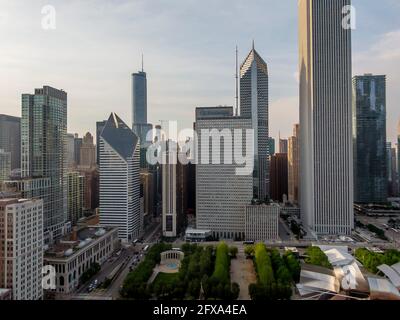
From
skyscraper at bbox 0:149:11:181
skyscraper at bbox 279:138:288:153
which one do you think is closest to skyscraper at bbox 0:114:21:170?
skyscraper at bbox 0:149:11:181

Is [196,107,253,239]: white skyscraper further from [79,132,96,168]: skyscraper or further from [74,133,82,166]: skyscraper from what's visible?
[79,132,96,168]: skyscraper

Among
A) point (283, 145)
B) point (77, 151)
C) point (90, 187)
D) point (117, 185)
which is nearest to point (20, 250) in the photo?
point (117, 185)

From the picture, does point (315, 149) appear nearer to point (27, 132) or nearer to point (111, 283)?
point (111, 283)

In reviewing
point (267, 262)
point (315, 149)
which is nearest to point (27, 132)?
point (267, 262)

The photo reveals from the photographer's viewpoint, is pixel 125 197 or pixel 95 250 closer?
pixel 95 250

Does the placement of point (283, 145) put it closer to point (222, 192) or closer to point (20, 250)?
point (222, 192)

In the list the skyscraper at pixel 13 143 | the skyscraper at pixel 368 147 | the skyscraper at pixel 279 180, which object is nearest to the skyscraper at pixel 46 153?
the skyscraper at pixel 13 143
